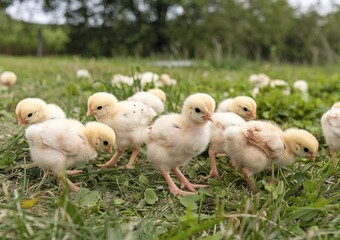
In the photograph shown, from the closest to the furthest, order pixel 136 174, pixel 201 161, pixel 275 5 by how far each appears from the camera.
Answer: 1. pixel 136 174
2. pixel 201 161
3. pixel 275 5

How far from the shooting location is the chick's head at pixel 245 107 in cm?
297

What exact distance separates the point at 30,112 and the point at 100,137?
648mm

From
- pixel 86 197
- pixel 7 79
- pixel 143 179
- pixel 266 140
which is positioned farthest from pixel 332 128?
pixel 7 79

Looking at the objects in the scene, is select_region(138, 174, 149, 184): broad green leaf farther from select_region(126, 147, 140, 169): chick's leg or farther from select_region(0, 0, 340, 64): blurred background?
select_region(0, 0, 340, 64): blurred background

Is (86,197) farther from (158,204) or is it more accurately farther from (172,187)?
(172,187)

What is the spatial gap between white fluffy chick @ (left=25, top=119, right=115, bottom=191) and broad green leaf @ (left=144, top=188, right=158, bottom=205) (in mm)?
318

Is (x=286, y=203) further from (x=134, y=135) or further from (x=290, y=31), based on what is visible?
(x=290, y=31)

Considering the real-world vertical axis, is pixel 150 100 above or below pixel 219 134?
above

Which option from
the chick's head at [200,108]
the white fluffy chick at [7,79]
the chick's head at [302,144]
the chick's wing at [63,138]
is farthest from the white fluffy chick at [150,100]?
the white fluffy chick at [7,79]

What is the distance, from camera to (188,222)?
1649 mm

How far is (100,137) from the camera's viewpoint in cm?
223

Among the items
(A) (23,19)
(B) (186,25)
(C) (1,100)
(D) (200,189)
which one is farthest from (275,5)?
(D) (200,189)

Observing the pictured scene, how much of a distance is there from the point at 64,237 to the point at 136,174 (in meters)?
0.99

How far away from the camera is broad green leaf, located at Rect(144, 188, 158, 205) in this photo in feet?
7.04
